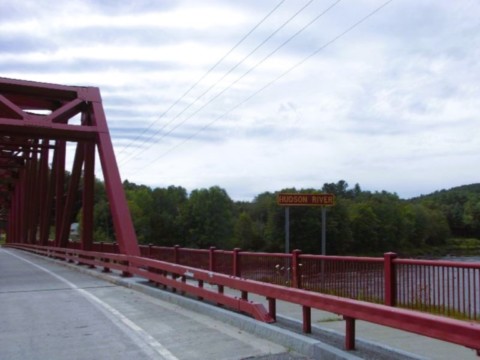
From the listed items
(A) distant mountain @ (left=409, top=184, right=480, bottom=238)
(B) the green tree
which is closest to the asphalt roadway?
(B) the green tree

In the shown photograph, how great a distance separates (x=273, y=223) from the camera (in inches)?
3029

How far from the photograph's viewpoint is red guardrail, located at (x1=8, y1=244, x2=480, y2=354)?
4.66m

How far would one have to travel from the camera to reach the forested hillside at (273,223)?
74.9 meters

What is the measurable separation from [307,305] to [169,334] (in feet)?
7.12

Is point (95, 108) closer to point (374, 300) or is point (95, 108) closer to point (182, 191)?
point (374, 300)

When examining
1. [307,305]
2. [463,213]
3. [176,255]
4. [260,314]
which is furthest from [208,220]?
[307,305]

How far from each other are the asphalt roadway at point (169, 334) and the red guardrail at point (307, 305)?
22 centimetres

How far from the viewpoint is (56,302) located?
1141 centimetres

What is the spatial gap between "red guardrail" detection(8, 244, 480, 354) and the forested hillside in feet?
182

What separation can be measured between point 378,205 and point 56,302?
84055mm

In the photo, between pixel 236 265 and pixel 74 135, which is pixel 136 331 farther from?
pixel 74 135

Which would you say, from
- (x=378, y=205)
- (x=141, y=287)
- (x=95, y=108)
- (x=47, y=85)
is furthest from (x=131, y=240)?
(x=378, y=205)

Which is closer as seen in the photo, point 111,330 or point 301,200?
point 111,330

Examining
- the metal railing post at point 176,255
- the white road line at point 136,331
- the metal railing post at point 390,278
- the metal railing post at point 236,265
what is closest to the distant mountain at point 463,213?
the metal railing post at point 176,255
